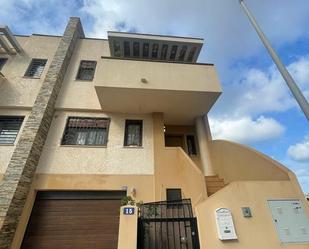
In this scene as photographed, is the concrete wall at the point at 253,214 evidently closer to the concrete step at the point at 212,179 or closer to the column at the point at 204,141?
the concrete step at the point at 212,179

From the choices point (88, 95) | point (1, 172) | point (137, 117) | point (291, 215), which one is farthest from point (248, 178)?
point (1, 172)

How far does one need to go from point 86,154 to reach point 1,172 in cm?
298

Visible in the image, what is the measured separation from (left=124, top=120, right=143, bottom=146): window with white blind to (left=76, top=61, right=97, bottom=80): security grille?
3259 millimetres

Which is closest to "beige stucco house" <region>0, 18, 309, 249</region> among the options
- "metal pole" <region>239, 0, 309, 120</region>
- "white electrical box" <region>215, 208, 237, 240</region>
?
"white electrical box" <region>215, 208, 237, 240</region>

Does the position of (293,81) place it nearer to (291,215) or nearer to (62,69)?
(291,215)

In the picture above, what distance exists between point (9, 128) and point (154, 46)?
7.58 meters

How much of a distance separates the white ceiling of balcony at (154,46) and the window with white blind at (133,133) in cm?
371

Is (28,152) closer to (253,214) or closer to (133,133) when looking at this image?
(133,133)

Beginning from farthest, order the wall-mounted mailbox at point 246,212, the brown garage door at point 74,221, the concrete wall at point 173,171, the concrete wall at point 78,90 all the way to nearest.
Result: 1. the concrete wall at point 78,90
2. the concrete wall at point 173,171
3. the brown garage door at point 74,221
4. the wall-mounted mailbox at point 246,212

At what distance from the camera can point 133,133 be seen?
8.90 metres

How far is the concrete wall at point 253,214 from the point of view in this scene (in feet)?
15.2

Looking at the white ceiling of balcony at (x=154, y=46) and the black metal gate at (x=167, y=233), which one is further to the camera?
the white ceiling of balcony at (x=154, y=46)

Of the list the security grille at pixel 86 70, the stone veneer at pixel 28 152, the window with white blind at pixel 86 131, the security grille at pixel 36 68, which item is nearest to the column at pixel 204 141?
the window with white blind at pixel 86 131

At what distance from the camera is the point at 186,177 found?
24.3 ft
